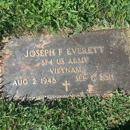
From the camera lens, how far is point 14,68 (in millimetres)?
3361

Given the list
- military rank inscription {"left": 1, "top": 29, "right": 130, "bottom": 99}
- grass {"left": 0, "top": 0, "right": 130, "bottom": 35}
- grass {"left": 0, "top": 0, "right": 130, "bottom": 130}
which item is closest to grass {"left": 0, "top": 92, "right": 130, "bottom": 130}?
grass {"left": 0, "top": 0, "right": 130, "bottom": 130}

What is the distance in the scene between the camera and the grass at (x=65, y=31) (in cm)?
313

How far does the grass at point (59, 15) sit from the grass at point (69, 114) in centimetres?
91

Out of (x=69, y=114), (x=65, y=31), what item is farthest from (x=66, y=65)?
(x=69, y=114)

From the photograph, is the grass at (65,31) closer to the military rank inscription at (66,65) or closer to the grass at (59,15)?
the grass at (59,15)

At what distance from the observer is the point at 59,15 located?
350cm

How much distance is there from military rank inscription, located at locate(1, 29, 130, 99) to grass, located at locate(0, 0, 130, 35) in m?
0.12

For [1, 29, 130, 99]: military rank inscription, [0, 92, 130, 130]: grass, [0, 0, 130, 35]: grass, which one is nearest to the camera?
[0, 92, 130, 130]: grass

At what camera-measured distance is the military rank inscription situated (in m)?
3.29

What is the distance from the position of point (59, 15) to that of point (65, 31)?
216mm

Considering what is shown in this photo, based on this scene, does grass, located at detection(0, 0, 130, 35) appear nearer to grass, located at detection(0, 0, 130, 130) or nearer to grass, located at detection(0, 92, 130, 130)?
grass, located at detection(0, 0, 130, 130)

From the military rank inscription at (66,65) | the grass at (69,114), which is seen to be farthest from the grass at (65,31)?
the military rank inscription at (66,65)

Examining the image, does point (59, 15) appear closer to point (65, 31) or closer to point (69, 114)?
point (65, 31)

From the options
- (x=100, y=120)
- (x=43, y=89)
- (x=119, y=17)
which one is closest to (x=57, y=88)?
(x=43, y=89)
